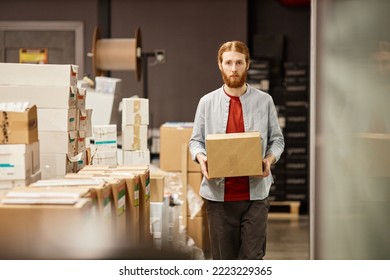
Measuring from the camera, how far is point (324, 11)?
2775 mm

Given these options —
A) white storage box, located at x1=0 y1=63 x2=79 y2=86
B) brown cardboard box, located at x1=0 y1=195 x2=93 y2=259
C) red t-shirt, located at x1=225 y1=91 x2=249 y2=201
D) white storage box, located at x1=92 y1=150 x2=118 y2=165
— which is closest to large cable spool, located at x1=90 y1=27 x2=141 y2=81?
white storage box, located at x1=92 y1=150 x2=118 y2=165

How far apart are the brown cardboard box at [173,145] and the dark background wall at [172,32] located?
1858mm

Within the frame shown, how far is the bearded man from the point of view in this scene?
2.69m

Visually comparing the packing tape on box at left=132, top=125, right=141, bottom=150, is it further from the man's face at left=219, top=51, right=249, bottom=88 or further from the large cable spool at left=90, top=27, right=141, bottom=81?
the large cable spool at left=90, top=27, right=141, bottom=81

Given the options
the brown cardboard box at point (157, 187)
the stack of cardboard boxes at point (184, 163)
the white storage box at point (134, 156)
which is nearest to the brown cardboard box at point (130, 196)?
the white storage box at point (134, 156)

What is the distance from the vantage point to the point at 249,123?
8.82 ft

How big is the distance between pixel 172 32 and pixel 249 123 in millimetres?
4066

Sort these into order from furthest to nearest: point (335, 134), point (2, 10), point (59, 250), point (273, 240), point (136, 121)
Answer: point (2, 10), point (273, 240), point (136, 121), point (335, 134), point (59, 250)

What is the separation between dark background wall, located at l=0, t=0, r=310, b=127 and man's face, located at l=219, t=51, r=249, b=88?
3740mm

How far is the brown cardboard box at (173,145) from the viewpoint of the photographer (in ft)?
15.1

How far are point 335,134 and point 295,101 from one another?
4.17 m

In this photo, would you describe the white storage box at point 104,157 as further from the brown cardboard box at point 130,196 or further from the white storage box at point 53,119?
the brown cardboard box at point 130,196
